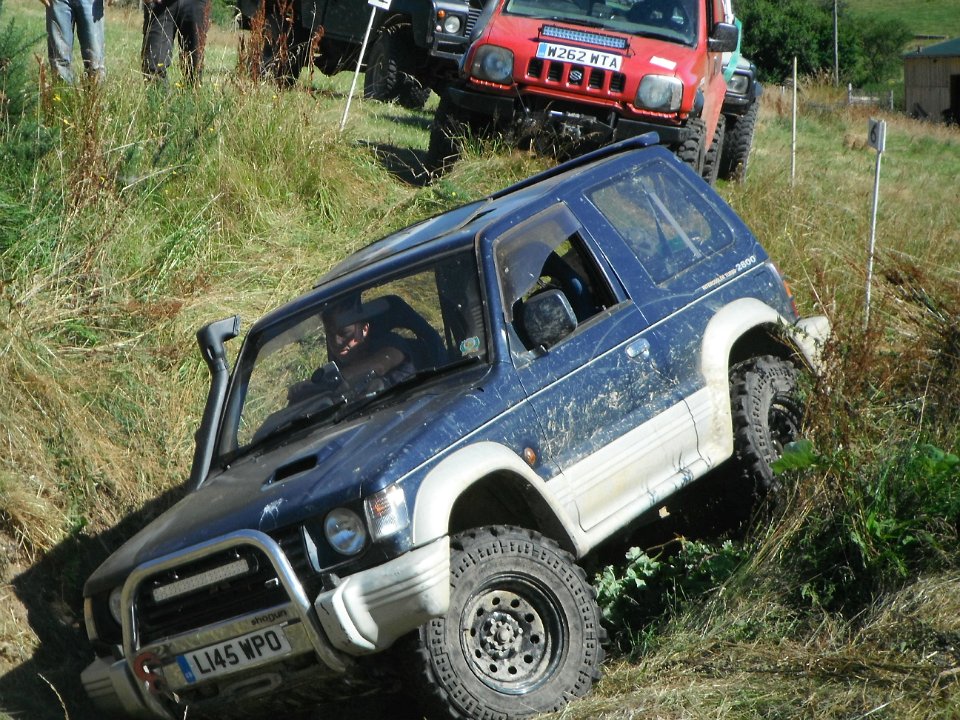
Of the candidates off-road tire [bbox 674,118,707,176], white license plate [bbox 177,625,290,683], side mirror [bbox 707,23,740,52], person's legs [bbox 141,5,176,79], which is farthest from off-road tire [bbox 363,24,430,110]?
white license plate [bbox 177,625,290,683]

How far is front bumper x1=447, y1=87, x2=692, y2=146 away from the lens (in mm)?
9289

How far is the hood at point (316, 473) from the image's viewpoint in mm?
4051

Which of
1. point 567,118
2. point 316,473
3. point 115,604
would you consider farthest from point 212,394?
point 567,118

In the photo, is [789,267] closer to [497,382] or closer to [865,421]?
[865,421]

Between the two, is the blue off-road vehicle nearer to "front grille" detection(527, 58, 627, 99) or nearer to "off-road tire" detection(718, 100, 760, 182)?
"front grille" detection(527, 58, 627, 99)

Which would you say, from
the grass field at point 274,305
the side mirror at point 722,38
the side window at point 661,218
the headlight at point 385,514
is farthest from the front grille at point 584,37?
the headlight at point 385,514

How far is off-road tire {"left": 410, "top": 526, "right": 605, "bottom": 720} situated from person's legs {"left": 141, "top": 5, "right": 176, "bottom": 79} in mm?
6668

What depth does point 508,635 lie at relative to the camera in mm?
4238

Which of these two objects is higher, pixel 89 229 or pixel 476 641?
pixel 89 229

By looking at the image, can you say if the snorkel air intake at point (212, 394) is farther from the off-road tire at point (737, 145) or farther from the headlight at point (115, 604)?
the off-road tire at point (737, 145)

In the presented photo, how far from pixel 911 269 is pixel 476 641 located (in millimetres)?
3198

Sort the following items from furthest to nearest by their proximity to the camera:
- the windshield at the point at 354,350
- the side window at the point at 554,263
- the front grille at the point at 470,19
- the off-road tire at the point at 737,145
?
the front grille at the point at 470,19 < the off-road tire at the point at 737,145 < the side window at the point at 554,263 < the windshield at the point at 354,350

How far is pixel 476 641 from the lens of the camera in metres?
4.20

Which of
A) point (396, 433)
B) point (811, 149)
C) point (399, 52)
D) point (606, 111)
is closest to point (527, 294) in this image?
point (396, 433)
